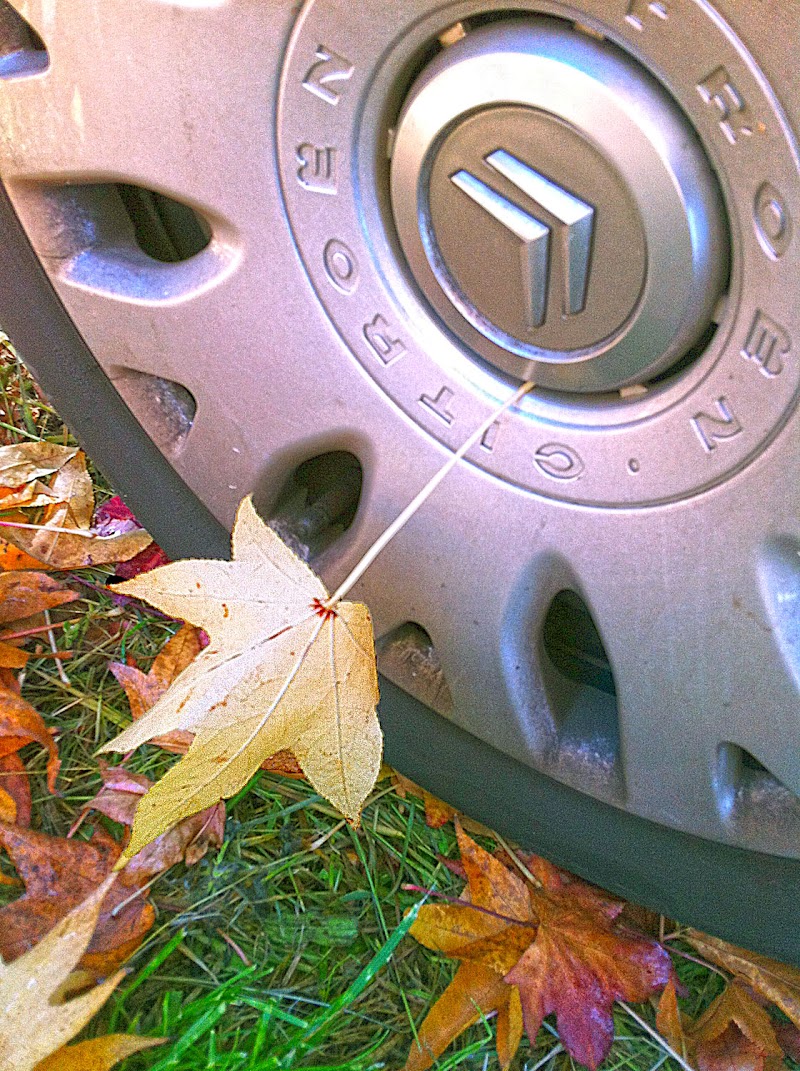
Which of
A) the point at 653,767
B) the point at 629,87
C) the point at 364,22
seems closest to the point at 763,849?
the point at 653,767

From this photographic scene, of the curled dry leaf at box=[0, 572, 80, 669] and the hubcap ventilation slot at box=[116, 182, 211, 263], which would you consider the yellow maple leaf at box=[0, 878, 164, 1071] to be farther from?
the hubcap ventilation slot at box=[116, 182, 211, 263]

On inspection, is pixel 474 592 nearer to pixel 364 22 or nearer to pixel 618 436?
pixel 618 436

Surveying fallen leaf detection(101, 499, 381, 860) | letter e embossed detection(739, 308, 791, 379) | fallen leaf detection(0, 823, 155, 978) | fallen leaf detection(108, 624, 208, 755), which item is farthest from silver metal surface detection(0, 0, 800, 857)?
fallen leaf detection(0, 823, 155, 978)

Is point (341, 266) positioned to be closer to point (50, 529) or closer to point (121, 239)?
point (121, 239)

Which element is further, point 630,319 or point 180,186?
point 180,186

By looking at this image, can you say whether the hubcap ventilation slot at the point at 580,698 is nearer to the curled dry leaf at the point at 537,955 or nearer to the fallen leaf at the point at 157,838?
the curled dry leaf at the point at 537,955

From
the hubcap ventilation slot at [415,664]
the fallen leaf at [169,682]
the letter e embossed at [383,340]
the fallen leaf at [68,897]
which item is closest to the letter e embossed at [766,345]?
the letter e embossed at [383,340]

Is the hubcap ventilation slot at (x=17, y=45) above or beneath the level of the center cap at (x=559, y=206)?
beneath
